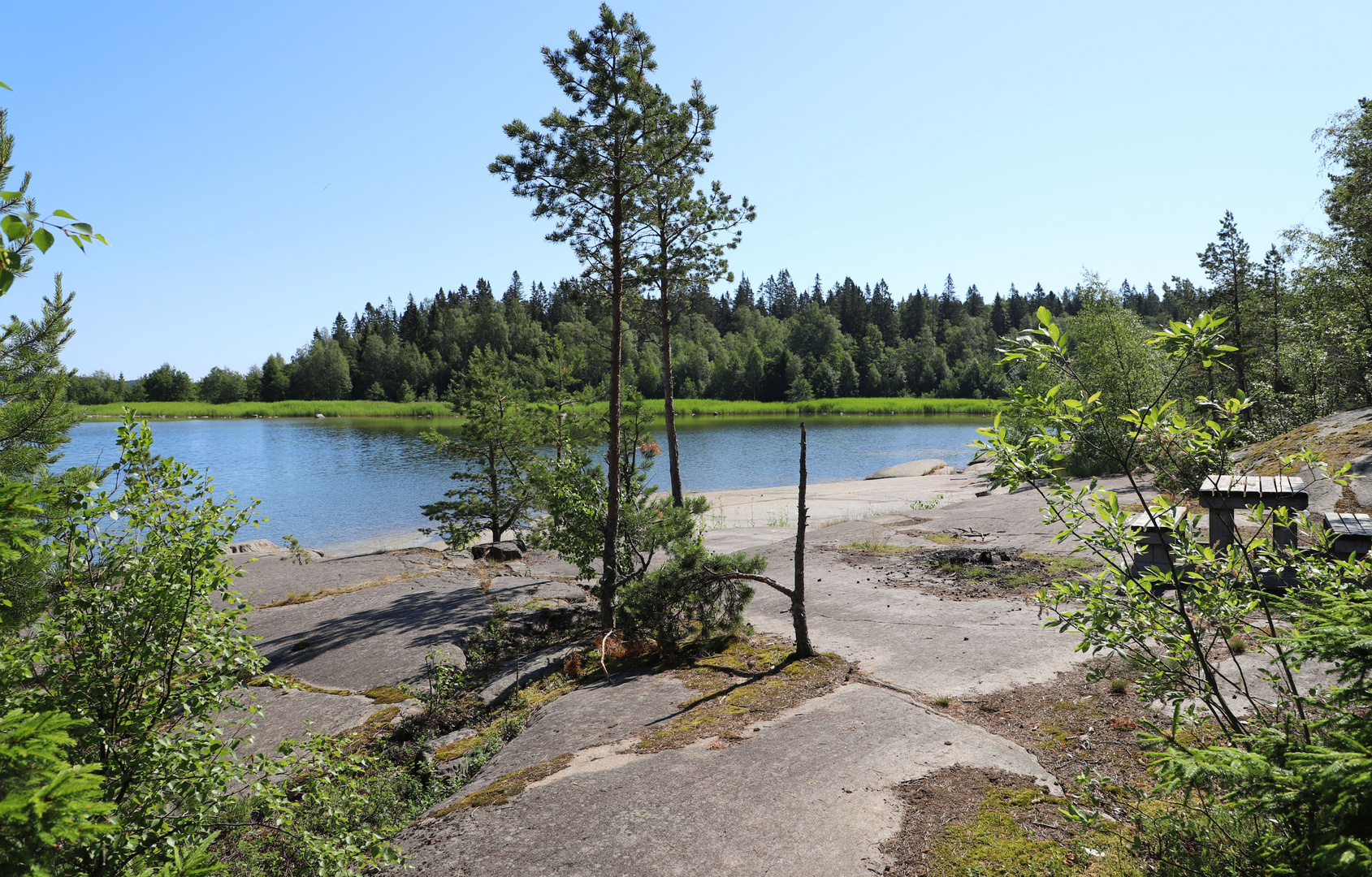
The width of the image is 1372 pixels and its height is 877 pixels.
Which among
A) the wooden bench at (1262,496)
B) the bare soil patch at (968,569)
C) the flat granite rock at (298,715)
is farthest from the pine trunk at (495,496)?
the wooden bench at (1262,496)

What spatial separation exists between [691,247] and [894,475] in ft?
67.9

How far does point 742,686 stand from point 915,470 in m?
29.7

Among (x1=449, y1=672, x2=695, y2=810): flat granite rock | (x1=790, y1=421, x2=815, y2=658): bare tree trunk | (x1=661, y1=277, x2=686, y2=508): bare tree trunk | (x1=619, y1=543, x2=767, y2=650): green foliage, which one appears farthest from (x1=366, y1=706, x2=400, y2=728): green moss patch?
(x1=661, y1=277, x2=686, y2=508): bare tree trunk

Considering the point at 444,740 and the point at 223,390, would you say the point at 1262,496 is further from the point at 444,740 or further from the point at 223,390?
the point at 223,390

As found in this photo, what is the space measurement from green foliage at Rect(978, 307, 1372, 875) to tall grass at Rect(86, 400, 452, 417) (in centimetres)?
9045

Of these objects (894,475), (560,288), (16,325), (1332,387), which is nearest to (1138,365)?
(1332,387)

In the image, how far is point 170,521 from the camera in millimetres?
3607

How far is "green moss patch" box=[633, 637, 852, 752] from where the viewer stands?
19.4ft

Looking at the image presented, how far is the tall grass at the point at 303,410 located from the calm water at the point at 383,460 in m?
15.7

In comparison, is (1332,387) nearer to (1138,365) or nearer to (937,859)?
(1138,365)

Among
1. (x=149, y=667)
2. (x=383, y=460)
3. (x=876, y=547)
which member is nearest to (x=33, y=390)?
(x=149, y=667)

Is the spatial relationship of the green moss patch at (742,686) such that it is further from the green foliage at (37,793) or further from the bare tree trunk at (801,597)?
the green foliage at (37,793)

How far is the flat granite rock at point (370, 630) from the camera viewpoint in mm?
8977

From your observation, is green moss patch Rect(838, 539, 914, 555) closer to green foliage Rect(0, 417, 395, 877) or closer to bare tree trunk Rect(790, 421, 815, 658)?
bare tree trunk Rect(790, 421, 815, 658)
